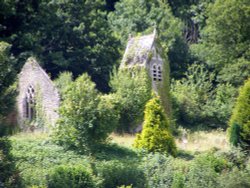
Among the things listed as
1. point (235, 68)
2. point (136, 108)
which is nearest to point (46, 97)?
point (136, 108)

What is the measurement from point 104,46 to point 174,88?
207 inches

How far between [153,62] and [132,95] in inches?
99.8

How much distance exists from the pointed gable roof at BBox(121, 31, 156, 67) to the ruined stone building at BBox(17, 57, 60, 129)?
5.41 m

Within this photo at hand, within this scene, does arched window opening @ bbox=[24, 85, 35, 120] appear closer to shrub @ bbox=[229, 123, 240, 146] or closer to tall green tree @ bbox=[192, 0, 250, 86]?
shrub @ bbox=[229, 123, 240, 146]

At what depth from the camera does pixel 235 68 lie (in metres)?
45.0

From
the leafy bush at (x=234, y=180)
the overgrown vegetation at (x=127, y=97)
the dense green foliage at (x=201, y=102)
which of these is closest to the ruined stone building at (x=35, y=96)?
the overgrown vegetation at (x=127, y=97)

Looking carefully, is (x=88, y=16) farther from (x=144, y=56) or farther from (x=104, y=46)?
(x=144, y=56)

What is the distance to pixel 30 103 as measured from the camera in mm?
33812

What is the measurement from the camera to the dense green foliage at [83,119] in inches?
1097

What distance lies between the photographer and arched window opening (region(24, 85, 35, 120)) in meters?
33.6

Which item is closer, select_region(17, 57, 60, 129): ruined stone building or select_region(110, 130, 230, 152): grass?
select_region(110, 130, 230, 152): grass

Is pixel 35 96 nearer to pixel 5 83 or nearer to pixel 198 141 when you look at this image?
pixel 5 83

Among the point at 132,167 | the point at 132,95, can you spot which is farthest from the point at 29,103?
the point at 132,167

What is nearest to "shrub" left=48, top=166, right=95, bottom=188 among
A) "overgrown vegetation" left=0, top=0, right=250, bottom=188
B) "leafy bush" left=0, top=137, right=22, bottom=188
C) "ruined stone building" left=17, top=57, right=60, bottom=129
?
"overgrown vegetation" left=0, top=0, right=250, bottom=188
